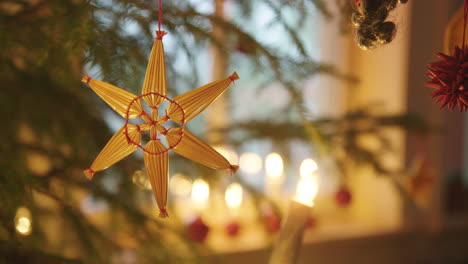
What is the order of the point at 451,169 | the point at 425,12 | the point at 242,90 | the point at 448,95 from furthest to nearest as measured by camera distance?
1. the point at 451,169
2. the point at 242,90
3. the point at 425,12
4. the point at 448,95

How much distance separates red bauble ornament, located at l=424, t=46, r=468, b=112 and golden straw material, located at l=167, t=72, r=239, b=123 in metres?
0.16

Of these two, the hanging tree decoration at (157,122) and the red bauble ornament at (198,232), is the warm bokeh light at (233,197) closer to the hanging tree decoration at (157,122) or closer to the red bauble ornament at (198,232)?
the red bauble ornament at (198,232)

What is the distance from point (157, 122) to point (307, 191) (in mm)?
184

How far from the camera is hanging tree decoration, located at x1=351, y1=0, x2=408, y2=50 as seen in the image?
0.28 metres

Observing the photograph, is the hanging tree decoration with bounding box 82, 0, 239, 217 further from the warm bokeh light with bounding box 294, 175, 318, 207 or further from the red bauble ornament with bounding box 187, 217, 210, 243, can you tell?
the red bauble ornament with bounding box 187, 217, 210, 243

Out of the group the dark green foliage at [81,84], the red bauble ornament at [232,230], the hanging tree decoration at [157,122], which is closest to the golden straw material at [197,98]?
the hanging tree decoration at [157,122]

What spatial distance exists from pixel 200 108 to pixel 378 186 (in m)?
1.25

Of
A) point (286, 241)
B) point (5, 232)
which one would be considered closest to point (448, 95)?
point (286, 241)

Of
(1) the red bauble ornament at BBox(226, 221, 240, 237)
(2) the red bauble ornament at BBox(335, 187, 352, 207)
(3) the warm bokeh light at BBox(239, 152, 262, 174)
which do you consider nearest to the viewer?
(2) the red bauble ornament at BBox(335, 187, 352, 207)

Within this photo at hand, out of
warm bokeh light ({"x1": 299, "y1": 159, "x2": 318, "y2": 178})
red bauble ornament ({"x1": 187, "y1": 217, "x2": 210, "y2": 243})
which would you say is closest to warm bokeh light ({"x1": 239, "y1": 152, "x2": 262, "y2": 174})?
red bauble ornament ({"x1": 187, "y1": 217, "x2": 210, "y2": 243})

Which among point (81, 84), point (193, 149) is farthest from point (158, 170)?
point (81, 84)

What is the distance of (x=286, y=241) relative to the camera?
0.34 metres

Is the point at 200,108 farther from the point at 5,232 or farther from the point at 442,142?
the point at 442,142

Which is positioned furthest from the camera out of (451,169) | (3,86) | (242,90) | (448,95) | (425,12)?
(451,169)
